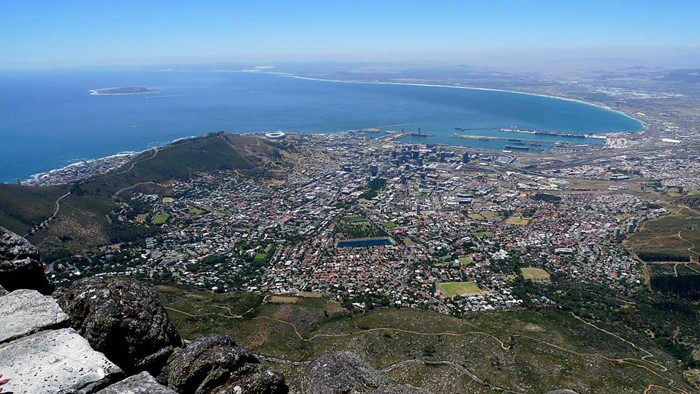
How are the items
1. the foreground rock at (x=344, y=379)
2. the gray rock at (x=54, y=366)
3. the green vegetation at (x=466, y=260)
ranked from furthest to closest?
1. the green vegetation at (x=466, y=260)
2. the foreground rock at (x=344, y=379)
3. the gray rock at (x=54, y=366)

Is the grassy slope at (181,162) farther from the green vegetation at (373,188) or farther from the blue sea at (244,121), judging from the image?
the blue sea at (244,121)

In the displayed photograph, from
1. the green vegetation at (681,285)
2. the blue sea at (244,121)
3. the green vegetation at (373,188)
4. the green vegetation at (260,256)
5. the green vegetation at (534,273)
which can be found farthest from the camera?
the blue sea at (244,121)

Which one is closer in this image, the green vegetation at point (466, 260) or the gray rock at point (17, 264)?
the gray rock at point (17, 264)

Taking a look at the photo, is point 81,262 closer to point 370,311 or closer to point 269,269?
point 269,269

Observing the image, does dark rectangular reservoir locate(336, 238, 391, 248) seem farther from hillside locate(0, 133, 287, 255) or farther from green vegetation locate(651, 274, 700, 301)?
green vegetation locate(651, 274, 700, 301)

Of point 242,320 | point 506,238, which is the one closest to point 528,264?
point 506,238

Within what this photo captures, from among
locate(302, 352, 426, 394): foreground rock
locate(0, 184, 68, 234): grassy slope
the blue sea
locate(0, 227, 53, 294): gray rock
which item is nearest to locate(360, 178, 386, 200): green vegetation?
the blue sea

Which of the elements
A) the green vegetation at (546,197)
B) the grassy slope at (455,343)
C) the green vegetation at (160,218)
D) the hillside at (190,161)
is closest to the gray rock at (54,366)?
the grassy slope at (455,343)
